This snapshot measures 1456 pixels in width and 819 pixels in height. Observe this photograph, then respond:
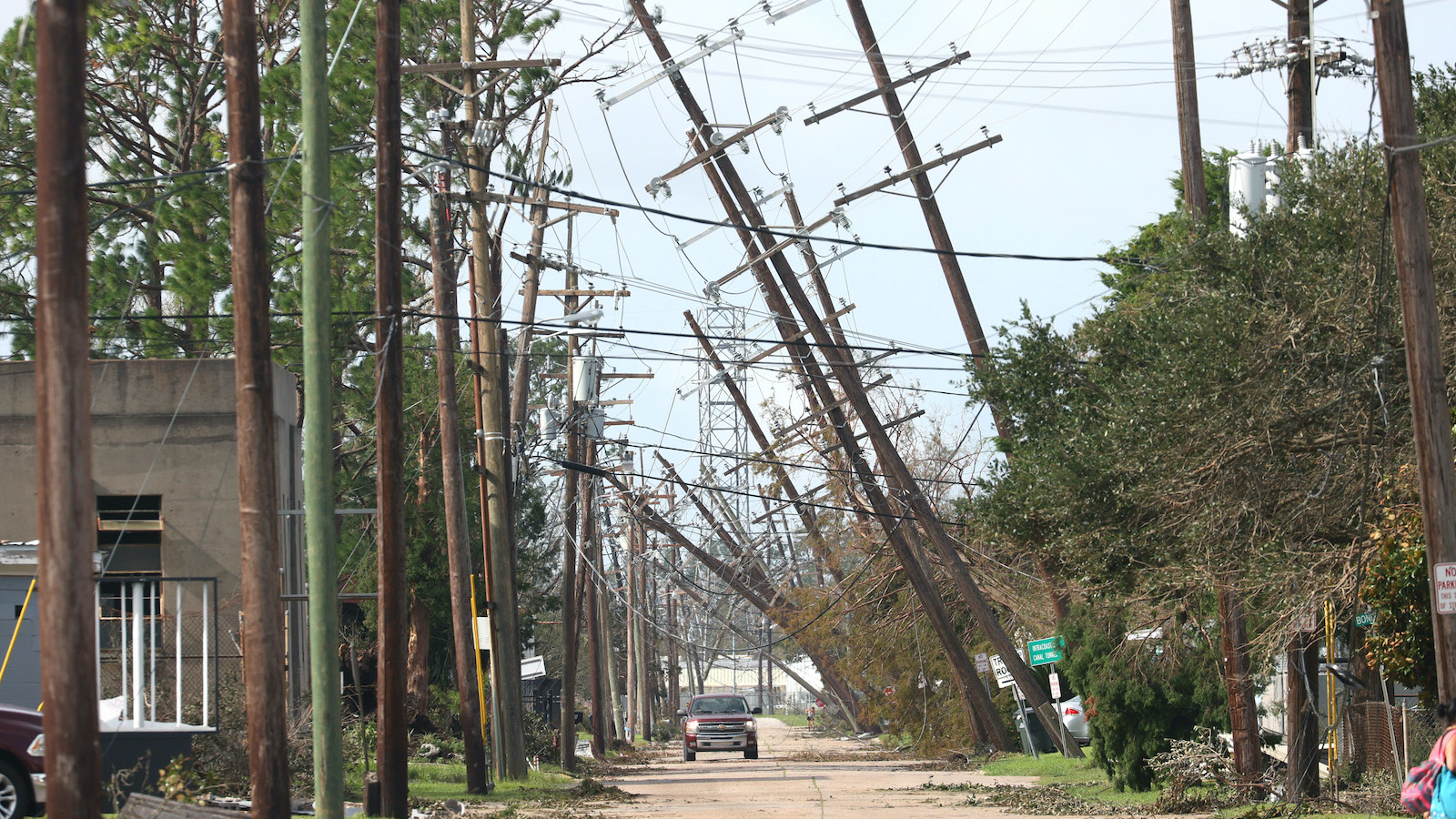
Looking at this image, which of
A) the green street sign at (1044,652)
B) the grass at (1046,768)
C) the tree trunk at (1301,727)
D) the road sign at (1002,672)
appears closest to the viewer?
the tree trunk at (1301,727)

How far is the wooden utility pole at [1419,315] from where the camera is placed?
41.4 ft

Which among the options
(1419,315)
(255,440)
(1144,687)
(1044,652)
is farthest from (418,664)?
(1419,315)

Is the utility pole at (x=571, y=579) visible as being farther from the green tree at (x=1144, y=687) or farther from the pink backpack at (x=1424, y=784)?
the pink backpack at (x=1424, y=784)

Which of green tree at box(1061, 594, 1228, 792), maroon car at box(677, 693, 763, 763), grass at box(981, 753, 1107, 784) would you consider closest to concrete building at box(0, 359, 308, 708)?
green tree at box(1061, 594, 1228, 792)

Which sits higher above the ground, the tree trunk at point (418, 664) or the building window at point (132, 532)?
the building window at point (132, 532)

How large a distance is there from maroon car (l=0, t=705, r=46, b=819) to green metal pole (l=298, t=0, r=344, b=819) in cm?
318

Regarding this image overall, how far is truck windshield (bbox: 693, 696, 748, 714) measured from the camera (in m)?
42.2

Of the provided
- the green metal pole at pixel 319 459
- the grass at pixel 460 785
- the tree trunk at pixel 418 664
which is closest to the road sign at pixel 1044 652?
the grass at pixel 460 785

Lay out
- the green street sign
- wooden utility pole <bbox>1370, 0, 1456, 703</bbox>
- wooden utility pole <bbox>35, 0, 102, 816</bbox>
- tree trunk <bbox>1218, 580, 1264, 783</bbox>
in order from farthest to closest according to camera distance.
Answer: the green street sign
tree trunk <bbox>1218, 580, 1264, 783</bbox>
wooden utility pole <bbox>1370, 0, 1456, 703</bbox>
wooden utility pole <bbox>35, 0, 102, 816</bbox>

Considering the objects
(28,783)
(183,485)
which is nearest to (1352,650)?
(28,783)

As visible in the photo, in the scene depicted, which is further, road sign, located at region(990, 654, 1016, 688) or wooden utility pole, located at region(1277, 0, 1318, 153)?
road sign, located at region(990, 654, 1016, 688)

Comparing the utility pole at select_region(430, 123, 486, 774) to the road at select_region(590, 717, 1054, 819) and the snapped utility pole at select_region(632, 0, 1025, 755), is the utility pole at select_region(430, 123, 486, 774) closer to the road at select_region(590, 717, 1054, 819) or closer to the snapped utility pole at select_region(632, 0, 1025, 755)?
the road at select_region(590, 717, 1054, 819)

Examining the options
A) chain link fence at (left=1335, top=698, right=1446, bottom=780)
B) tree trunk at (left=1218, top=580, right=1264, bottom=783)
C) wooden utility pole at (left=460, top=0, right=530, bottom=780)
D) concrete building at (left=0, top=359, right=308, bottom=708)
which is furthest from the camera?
wooden utility pole at (left=460, top=0, right=530, bottom=780)

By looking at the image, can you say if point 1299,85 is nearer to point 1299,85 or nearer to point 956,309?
point 1299,85
